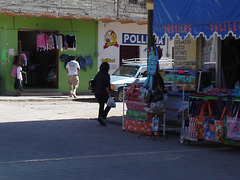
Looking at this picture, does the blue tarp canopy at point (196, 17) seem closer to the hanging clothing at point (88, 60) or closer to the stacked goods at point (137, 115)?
the stacked goods at point (137, 115)

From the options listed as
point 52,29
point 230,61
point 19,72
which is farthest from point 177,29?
point 52,29

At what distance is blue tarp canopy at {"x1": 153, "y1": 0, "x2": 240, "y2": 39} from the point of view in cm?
916

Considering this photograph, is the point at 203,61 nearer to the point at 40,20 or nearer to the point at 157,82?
the point at 157,82

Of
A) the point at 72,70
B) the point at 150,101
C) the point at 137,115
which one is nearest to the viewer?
the point at 150,101

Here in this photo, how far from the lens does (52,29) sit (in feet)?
77.3

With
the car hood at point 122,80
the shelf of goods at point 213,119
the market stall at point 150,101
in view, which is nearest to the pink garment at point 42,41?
the car hood at point 122,80

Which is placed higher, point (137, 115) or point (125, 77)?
point (125, 77)

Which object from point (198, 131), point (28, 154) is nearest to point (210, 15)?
point (198, 131)

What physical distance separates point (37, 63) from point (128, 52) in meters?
5.09

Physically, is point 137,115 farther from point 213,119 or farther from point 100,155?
point 100,155

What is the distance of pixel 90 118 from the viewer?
14.4m

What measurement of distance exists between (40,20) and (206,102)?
15.3 m

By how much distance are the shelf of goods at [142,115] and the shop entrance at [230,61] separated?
1.91 meters

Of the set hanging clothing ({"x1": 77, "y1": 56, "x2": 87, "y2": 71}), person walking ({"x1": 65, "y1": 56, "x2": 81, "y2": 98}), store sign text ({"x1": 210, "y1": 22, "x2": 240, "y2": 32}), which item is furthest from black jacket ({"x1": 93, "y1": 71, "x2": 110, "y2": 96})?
hanging clothing ({"x1": 77, "y1": 56, "x2": 87, "y2": 71})
